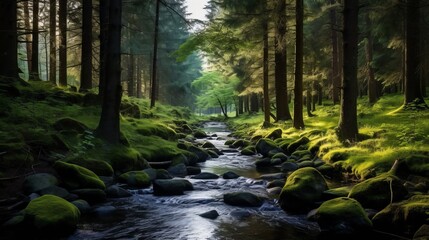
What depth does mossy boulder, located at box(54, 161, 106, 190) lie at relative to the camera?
8.44 m

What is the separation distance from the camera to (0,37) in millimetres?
12547


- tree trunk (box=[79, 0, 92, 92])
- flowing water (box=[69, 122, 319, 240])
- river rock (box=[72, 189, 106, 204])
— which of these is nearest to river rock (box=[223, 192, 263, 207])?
flowing water (box=[69, 122, 319, 240])

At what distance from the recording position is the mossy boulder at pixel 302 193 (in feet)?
25.6

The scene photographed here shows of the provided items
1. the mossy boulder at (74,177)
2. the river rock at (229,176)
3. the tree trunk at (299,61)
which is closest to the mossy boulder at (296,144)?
the tree trunk at (299,61)

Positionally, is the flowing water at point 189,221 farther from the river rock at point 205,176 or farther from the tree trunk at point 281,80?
the tree trunk at point 281,80

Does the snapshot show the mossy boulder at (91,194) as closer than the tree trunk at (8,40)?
Yes

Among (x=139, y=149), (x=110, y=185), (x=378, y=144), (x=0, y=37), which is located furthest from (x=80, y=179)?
(x=378, y=144)

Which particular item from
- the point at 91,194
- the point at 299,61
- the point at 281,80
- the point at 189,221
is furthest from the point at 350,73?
the point at 281,80

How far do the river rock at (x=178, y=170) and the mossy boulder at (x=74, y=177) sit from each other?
3.49m

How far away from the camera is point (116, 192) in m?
8.77

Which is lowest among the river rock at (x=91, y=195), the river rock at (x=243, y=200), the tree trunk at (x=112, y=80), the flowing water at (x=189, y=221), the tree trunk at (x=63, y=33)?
the flowing water at (x=189, y=221)

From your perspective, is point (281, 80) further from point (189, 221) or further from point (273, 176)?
point (189, 221)

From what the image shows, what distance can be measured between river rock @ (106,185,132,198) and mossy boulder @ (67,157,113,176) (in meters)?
1.02

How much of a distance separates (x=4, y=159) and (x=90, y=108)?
6048 mm
